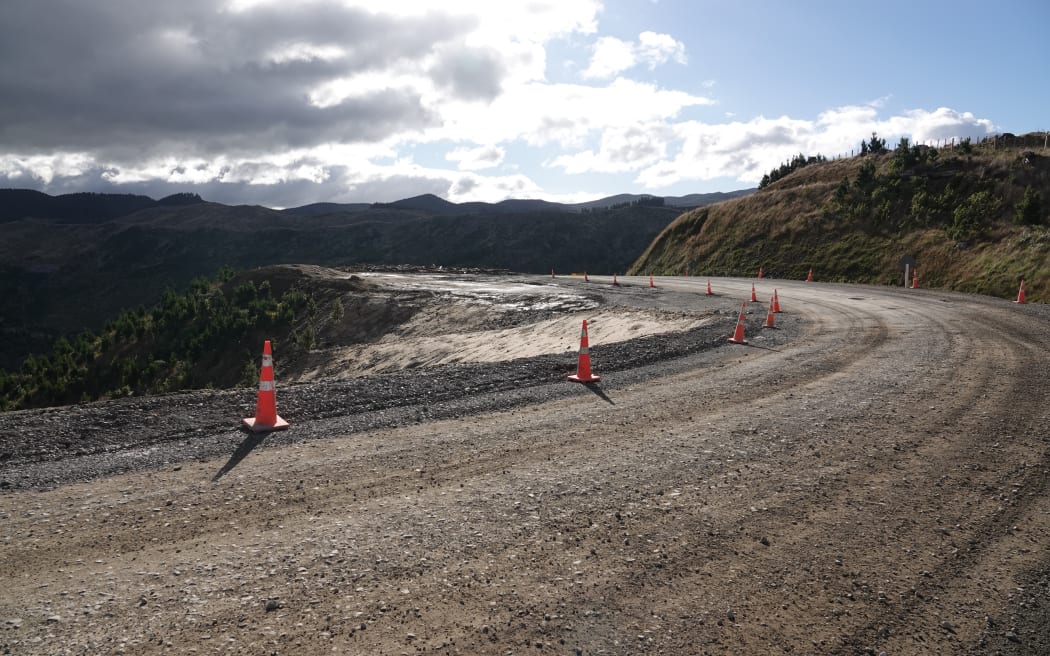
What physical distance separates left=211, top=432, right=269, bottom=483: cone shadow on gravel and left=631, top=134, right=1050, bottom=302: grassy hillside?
90.5 feet

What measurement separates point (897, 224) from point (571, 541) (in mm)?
37828

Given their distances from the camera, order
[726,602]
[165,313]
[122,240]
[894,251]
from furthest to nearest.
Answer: [122,240] < [894,251] < [165,313] < [726,602]

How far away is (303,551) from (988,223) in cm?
3629

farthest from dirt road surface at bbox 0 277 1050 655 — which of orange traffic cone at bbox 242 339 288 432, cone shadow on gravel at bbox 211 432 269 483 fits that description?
orange traffic cone at bbox 242 339 288 432

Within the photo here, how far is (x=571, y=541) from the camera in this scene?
415cm

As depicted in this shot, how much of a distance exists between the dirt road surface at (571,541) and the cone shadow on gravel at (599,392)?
0.78m

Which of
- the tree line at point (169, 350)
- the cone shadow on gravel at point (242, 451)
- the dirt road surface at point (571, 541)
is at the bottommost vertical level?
the tree line at point (169, 350)

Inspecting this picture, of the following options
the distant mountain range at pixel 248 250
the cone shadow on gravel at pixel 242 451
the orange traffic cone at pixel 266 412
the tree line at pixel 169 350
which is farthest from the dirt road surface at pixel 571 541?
the distant mountain range at pixel 248 250

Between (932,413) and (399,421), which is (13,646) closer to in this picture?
(399,421)

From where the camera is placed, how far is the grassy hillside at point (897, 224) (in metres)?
28.3

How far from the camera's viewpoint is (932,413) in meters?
7.10

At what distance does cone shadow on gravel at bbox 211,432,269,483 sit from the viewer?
18.1 ft

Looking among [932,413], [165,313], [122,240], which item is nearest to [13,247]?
[122,240]

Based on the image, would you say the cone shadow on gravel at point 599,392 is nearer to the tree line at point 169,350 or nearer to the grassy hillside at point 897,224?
the tree line at point 169,350
